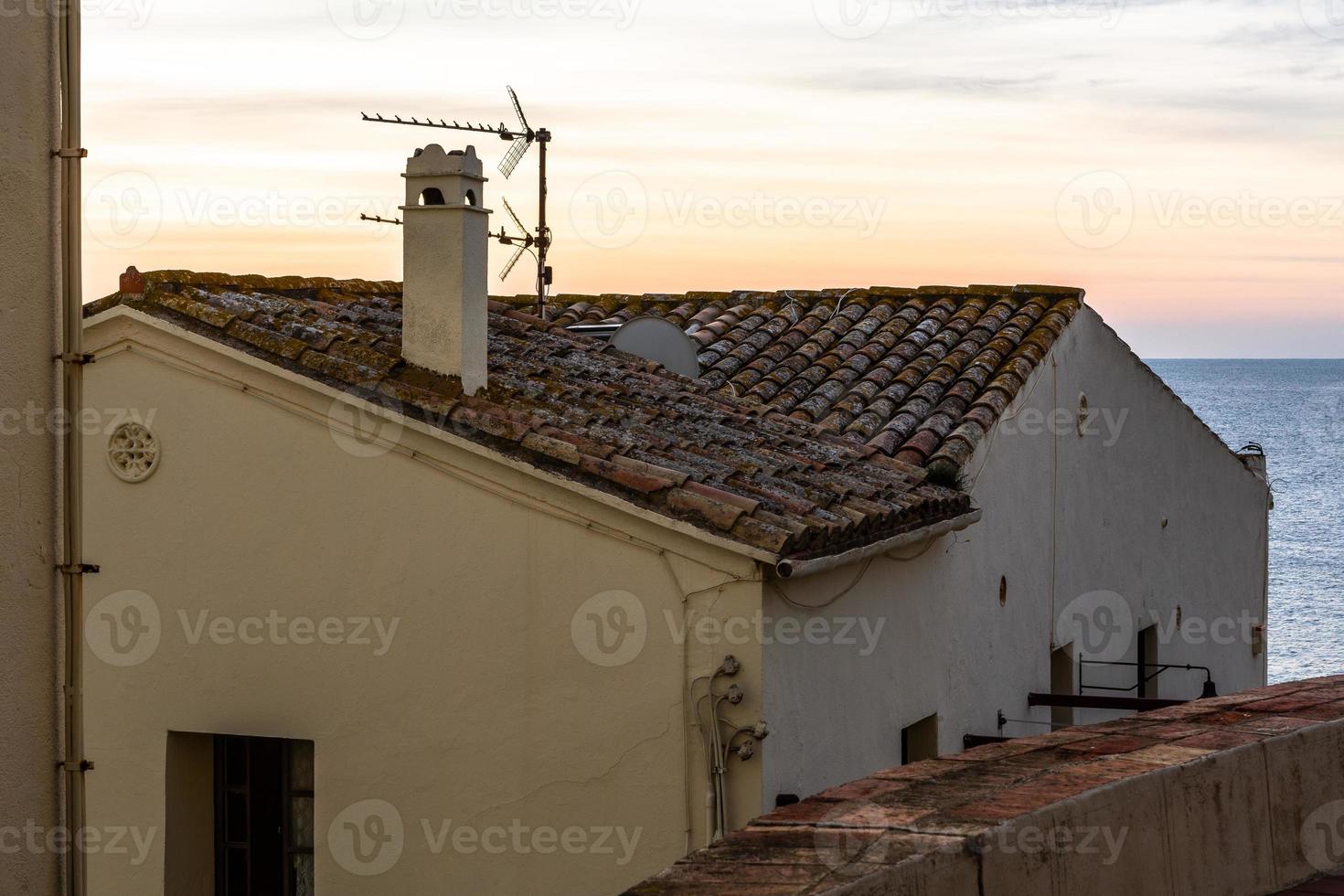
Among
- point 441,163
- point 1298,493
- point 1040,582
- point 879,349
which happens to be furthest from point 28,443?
point 1298,493

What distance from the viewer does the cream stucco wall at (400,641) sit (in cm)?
779

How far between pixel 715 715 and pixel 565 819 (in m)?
1.03

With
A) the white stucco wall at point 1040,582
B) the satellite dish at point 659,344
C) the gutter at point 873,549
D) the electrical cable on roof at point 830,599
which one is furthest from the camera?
the satellite dish at point 659,344

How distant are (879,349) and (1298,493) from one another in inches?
3109

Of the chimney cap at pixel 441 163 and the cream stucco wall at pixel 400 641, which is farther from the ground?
the chimney cap at pixel 441 163

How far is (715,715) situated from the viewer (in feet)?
24.9

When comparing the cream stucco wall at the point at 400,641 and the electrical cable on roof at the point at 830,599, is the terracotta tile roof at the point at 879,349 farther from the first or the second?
the cream stucco wall at the point at 400,641

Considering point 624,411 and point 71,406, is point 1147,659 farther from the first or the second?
point 71,406

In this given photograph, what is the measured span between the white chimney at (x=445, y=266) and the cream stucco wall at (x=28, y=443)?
154 inches

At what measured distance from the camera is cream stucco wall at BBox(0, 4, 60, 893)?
473cm

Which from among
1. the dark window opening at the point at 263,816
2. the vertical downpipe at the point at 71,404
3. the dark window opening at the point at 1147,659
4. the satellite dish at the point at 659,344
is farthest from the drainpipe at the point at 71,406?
the dark window opening at the point at 1147,659

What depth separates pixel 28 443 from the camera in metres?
4.79

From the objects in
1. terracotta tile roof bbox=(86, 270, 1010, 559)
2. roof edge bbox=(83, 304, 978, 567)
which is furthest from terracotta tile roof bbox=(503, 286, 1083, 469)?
roof edge bbox=(83, 304, 978, 567)

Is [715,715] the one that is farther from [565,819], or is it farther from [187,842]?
[187,842]
